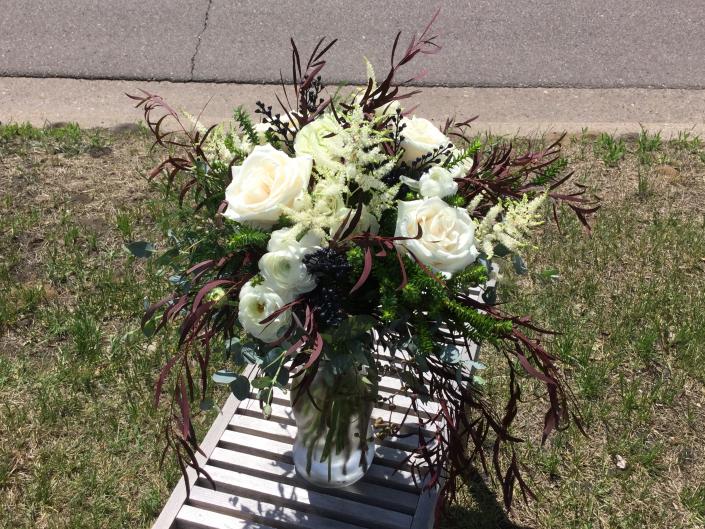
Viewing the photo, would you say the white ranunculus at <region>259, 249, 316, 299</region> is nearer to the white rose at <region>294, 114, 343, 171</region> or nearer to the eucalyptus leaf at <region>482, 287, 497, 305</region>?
the white rose at <region>294, 114, 343, 171</region>

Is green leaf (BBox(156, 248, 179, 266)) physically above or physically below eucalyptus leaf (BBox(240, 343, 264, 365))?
above

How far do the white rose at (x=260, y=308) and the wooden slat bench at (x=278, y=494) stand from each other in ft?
1.63

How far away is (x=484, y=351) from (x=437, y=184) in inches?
63.4

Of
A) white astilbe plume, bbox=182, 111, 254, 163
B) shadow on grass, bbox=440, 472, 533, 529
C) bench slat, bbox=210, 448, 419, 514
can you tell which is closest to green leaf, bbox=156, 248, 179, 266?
white astilbe plume, bbox=182, 111, 254, 163

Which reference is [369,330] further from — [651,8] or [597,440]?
[651,8]

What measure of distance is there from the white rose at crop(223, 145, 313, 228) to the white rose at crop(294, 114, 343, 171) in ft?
0.10

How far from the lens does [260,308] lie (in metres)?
1.51

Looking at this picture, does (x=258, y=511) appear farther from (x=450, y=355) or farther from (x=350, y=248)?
(x=350, y=248)

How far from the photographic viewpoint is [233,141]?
1.68 meters

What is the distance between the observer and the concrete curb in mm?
4258

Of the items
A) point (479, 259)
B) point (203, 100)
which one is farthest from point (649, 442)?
point (203, 100)

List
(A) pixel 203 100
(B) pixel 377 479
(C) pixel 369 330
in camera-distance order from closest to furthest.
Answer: (C) pixel 369 330 < (B) pixel 377 479 < (A) pixel 203 100

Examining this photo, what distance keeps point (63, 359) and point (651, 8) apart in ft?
14.3

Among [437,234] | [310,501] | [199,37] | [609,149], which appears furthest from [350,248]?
[199,37]
